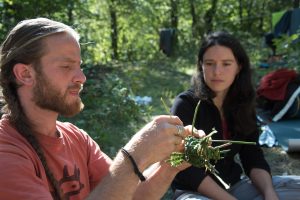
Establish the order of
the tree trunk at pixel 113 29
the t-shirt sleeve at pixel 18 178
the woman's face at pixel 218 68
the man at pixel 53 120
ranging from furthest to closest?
the tree trunk at pixel 113 29 < the woman's face at pixel 218 68 < the man at pixel 53 120 < the t-shirt sleeve at pixel 18 178

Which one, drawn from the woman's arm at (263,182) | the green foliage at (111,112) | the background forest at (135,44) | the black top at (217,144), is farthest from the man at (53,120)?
the green foliage at (111,112)

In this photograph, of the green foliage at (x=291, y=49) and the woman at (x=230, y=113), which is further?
the green foliage at (x=291, y=49)

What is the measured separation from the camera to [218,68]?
2617 mm

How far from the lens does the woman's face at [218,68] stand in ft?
8.63

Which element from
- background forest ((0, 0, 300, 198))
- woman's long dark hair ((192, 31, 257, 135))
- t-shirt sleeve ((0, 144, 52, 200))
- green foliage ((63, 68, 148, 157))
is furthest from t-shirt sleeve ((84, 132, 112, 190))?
green foliage ((63, 68, 148, 157))

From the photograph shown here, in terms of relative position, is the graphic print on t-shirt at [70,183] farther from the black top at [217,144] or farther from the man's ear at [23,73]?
the black top at [217,144]

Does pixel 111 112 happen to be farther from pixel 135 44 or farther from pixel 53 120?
pixel 135 44

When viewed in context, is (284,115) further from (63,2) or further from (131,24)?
(131,24)

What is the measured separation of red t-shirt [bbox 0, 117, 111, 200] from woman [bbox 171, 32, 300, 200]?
0.75 meters

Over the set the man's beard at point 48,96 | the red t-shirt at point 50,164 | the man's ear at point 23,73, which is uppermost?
the man's ear at point 23,73

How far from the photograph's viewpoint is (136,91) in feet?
23.1

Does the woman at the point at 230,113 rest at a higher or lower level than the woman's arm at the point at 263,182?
higher

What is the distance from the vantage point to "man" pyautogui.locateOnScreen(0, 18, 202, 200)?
4.88 ft

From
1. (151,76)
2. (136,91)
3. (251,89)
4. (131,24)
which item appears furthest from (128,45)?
(251,89)
